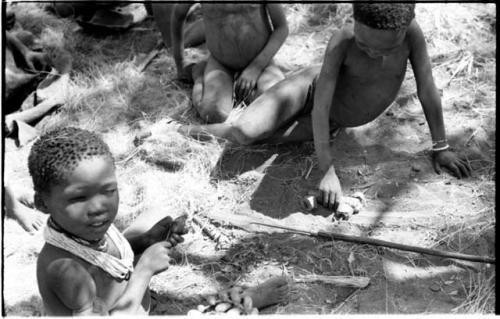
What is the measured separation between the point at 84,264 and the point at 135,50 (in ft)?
10.2

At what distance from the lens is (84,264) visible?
9.11 feet

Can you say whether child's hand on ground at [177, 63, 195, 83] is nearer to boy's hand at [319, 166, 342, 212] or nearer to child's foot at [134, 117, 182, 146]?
child's foot at [134, 117, 182, 146]

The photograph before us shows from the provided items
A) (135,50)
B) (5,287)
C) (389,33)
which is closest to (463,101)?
(389,33)

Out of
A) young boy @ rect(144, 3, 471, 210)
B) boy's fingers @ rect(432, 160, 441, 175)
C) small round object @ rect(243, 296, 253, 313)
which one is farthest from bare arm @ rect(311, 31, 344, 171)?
small round object @ rect(243, 296, 253, 313)

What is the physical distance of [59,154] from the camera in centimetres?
259

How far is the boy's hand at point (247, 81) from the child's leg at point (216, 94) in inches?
2.7

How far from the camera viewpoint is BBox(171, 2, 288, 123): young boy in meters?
4.55

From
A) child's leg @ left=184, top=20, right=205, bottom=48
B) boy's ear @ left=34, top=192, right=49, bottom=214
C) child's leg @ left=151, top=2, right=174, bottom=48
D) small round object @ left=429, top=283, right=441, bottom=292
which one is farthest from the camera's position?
child's leg @ left=184, top=20, right=205, bottom=48

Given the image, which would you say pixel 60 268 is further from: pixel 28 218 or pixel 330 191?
pixel 330 191

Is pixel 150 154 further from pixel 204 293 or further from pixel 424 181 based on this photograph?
pixel 424 181

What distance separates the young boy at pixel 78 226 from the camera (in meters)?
2.58

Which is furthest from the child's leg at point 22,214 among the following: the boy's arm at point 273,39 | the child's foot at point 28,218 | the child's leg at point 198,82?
the boy's arm at point 273,39

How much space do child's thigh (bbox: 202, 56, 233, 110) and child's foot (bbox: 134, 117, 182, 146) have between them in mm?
258

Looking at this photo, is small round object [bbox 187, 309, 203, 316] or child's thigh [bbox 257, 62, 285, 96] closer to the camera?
small round object [bbox 187, 309, 203, 316]
